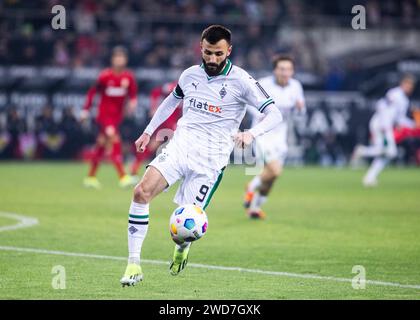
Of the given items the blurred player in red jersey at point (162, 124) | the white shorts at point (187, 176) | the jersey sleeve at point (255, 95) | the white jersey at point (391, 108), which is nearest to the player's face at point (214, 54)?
the jersey sleeve at point (255, 95)

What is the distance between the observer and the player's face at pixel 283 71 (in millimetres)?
14641

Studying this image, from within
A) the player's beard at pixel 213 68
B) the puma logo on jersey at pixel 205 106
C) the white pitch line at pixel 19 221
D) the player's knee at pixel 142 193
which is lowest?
the white pitch line at pixel 19 221

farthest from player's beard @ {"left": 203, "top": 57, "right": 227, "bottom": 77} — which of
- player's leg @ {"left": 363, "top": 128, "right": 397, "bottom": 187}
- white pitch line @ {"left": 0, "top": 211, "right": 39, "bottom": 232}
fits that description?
player's leg @ {"left": 363, "top": 128, "right": 397, "bottom": 187}

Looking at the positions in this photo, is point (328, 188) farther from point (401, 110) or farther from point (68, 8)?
point (68, 8)

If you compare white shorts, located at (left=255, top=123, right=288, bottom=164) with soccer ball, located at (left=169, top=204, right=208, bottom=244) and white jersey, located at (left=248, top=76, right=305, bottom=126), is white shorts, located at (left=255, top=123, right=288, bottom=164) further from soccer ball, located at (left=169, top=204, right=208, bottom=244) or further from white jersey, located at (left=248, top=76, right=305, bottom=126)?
soccer ball, located at (left=169, top=204, right=208, bottom=244)

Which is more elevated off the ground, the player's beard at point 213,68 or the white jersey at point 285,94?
the player's beard at point 213,68

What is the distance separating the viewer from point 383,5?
33.1 meters

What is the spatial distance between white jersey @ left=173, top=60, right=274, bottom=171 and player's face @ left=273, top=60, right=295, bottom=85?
5689 mm

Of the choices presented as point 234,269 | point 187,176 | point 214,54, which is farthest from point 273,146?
point 214,54

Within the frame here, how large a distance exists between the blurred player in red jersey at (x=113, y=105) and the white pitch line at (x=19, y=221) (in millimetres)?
5275

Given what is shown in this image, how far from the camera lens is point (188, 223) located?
→ 27.8 feet

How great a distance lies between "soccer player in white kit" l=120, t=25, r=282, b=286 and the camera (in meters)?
8.71

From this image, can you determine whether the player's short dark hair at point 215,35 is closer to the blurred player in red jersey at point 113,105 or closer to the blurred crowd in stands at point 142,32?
the blurred player in red jersey at point 113,105

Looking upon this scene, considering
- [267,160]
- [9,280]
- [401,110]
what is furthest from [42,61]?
[9,280]
